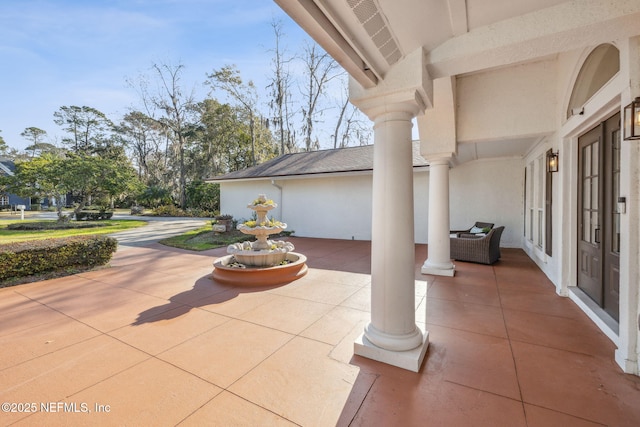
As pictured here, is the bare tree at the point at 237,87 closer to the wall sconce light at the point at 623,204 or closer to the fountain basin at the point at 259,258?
the fountain basin at the point at 259,258

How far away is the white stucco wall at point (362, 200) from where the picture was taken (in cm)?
877

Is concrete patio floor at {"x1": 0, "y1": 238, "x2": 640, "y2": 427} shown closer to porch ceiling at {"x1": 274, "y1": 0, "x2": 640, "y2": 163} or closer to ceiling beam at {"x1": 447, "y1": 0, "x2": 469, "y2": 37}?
porch ceiling at {"x1": 274, "y1": 0, "x2": 640, "y2": 163}

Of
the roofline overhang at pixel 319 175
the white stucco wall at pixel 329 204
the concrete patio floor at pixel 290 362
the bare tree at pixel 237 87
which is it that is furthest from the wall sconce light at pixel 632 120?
the bare tree at pixel 237 87

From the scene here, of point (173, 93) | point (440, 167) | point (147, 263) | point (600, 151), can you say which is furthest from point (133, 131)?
point (600, 151)

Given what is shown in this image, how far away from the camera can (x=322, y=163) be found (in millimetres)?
12344

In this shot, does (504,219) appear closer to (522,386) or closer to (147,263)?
(522,386)

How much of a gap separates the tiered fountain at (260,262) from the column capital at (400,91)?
147 inches

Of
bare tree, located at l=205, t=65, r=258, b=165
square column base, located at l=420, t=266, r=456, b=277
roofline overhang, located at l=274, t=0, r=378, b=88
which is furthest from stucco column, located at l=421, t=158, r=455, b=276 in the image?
bare tree, located at l=205, t=65, r=258, b=165

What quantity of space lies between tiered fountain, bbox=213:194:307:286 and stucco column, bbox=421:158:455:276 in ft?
9.37

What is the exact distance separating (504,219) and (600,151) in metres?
6.14

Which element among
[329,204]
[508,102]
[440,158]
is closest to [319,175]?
[329,204]

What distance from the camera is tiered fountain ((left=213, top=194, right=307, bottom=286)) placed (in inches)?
207

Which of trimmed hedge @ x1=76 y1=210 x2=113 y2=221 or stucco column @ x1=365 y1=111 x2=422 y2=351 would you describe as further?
trimmed hedge @ x1=76 y1=210 x2=113 y2=221

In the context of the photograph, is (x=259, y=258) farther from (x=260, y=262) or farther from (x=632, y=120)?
(x=632, y=120)
